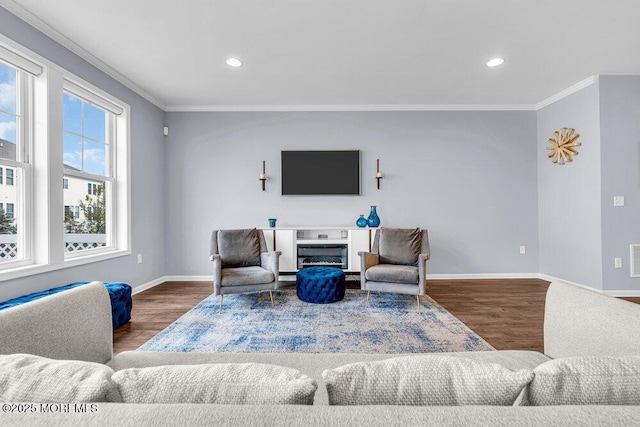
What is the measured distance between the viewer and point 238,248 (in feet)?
11.3

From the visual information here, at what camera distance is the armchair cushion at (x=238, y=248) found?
3398mm

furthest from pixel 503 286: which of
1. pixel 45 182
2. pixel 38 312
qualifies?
pixel 45 182

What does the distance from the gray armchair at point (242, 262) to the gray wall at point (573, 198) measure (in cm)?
381

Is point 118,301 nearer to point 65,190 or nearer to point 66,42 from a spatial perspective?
point 65,190

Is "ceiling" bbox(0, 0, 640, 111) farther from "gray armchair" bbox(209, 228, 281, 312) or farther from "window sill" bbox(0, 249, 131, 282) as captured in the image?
"window sill" bbox(0, 249, 131, 282)

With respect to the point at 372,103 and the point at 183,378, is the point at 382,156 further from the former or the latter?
the point at 183,378

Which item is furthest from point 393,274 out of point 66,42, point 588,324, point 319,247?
point 66,42

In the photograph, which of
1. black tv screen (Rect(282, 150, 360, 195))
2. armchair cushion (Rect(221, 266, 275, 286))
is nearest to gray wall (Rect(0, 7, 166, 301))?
armchair cushion (Rect(221, 266, 275, 286))

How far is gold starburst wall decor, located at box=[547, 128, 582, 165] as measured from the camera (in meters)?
3.81

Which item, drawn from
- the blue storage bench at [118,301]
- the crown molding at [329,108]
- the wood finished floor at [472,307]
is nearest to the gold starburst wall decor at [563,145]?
the crown molding at [329,108]

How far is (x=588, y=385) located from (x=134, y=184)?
171 inches

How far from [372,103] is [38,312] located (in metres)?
4.18

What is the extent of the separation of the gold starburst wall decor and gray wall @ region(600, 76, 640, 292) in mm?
323

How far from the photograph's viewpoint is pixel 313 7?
2268 millimetres
